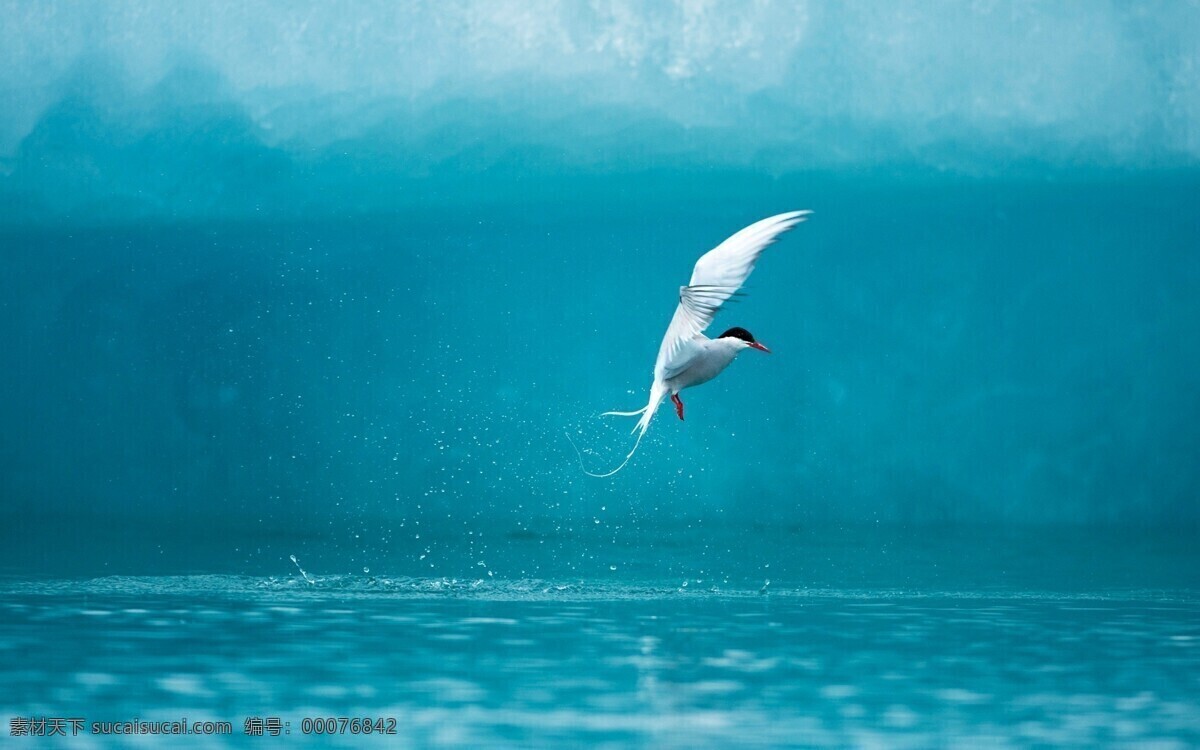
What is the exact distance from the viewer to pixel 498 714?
25.4ft

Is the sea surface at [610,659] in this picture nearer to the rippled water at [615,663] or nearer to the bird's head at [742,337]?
the rippled water at [615,663]

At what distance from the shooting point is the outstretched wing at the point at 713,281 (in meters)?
9.92

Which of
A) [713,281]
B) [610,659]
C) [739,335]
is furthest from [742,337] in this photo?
[610,659]

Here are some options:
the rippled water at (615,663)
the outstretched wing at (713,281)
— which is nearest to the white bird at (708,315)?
the outstretched wing at (713,281)

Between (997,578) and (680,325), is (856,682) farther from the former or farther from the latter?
(997,578)

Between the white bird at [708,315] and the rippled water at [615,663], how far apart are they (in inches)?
63.6

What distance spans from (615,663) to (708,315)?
7.21 feet

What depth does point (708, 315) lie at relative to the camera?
10.1 m

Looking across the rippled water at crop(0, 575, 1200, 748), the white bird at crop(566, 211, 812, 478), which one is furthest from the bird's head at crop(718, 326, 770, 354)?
the rippled water at crop(0, 575, 1200, 748)

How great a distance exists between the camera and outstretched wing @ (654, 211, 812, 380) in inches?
391

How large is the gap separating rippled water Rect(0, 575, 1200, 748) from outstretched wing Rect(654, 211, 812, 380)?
1850 millimetres

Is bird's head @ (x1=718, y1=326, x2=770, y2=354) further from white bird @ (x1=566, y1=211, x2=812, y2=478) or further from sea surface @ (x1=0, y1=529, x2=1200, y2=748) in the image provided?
sea surface @ (x1=0, y1=529, x2=1200, y2=748)

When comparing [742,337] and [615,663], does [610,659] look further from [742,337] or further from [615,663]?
[742,337]

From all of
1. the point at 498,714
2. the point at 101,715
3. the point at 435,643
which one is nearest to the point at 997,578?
the point at 435,643
